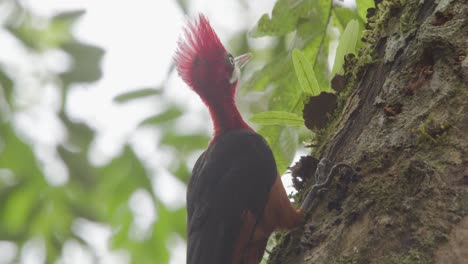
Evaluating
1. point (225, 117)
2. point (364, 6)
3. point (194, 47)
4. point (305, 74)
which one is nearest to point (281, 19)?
point (364, 6)

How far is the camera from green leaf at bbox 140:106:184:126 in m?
3.78

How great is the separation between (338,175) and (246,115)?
7.53 feet

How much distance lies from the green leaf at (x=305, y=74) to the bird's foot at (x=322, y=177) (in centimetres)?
40

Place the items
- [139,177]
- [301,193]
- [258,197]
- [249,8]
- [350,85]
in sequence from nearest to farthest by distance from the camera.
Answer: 1. [350,85]
2. [301,193]
3. [258,197]
4. [139,177]
5. [249,8]

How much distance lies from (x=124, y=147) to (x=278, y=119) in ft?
5.43

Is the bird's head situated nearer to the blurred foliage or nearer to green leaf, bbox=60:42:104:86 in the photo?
the blurred foliage

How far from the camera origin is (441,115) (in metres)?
1.80

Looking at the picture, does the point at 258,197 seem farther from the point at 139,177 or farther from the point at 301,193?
the point at 139,177

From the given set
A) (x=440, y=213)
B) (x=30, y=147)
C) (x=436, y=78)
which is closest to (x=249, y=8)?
(x=30, y=147)

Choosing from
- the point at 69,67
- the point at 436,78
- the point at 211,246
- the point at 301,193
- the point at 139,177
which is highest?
the point at 436,78

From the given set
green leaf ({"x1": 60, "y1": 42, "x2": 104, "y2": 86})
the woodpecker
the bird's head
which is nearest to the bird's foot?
the woodpecker

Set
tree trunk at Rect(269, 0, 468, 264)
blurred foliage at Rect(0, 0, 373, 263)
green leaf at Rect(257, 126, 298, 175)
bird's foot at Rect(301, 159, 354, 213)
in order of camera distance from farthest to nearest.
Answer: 1. blurred foliage at Rect(0, 0, 373, 263)
2. green leaf at Rect(257, 126, 298, 175)
3. bird's foot at Rect(301, 159, 354, 213)
4. tree trunk at Rect(269, 0, 468, 264)

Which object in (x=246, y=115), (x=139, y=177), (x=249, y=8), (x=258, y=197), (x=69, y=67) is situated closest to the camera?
(x=258, y=197)

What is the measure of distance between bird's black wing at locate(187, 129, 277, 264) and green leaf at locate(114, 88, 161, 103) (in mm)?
816
